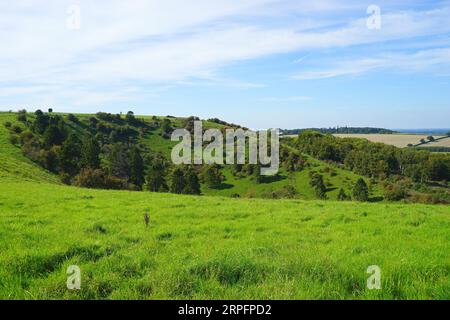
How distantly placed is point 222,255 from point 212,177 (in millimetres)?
111642

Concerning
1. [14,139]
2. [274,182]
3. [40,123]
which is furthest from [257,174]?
[14,139]

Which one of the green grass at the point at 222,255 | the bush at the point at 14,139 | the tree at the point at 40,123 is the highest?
Result: the tree at the point at 40,123

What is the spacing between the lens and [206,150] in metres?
131

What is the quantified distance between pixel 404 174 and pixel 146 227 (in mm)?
156780

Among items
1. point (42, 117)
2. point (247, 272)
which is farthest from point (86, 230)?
point (42, 117)

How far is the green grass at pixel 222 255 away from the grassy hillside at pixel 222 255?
1.1 inches

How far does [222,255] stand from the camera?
29.9ft

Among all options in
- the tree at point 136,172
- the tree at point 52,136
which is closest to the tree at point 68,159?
the tree at point 52,136

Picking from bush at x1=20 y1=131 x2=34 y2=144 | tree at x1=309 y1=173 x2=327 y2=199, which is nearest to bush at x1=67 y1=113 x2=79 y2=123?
bush at x1=20 y1=131 x2=34 y2=144

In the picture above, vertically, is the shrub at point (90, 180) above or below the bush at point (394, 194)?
above

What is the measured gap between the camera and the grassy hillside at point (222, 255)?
22.6ft

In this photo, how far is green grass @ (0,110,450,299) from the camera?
687 centimetres

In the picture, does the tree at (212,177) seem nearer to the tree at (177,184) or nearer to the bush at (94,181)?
the tree at (177,184)
